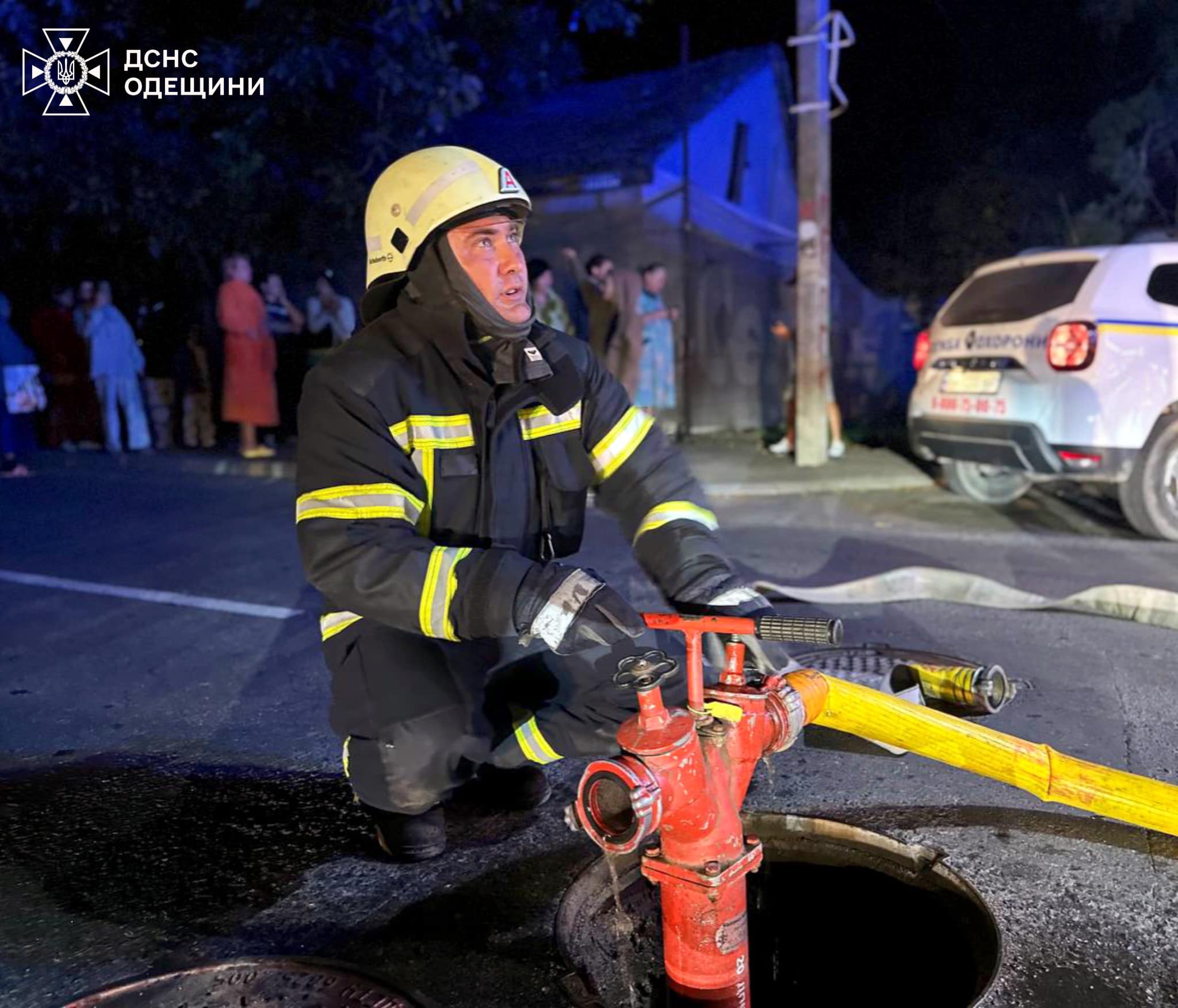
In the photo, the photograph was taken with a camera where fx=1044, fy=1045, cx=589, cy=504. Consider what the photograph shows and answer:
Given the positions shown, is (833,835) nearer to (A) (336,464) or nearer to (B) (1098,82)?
(A) (336,464)

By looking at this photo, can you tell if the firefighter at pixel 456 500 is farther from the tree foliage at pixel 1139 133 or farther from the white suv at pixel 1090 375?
the tree foliage at pixel 1139 133

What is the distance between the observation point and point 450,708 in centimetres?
254

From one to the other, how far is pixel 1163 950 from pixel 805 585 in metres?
3.18

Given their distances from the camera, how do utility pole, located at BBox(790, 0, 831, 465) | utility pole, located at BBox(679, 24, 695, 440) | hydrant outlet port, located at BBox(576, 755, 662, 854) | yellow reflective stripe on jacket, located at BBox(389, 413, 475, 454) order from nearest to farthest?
hydrant outlet port, located at BBox(576, 755, 662, 854)
yellow reflective stripe on jacket, located at BBox(389, 413, 475, 454)
utility pole, located at BBox(790, 0, 831, 465)
utility pole, located at BBox(679, 24, 695, 440)

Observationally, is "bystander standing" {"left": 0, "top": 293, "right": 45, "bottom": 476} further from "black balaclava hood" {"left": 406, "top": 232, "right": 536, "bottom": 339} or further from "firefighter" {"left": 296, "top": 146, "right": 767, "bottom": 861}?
"black balaclava hood" {"left": 406, "top": 232, "right": 536, "bottom": 339}

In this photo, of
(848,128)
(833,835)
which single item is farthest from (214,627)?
(848,128)

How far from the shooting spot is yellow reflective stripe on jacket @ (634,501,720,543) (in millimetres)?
2719

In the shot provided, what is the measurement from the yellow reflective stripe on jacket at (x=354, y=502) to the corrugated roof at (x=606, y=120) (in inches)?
399

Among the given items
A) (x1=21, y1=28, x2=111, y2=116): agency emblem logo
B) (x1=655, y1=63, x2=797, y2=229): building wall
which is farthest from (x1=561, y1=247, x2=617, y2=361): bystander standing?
(x1=21, y1=28, x2=111, y2=116): agency emblem logo

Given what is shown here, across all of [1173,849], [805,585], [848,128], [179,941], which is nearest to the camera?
[179,941]

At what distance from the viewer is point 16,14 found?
10.5 meters

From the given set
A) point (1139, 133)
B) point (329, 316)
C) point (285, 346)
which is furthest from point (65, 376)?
point (1139, 133)

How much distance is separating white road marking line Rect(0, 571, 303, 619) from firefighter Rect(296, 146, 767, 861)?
8.51ft

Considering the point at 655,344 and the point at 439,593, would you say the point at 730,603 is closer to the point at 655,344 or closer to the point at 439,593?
the point at 439,593
